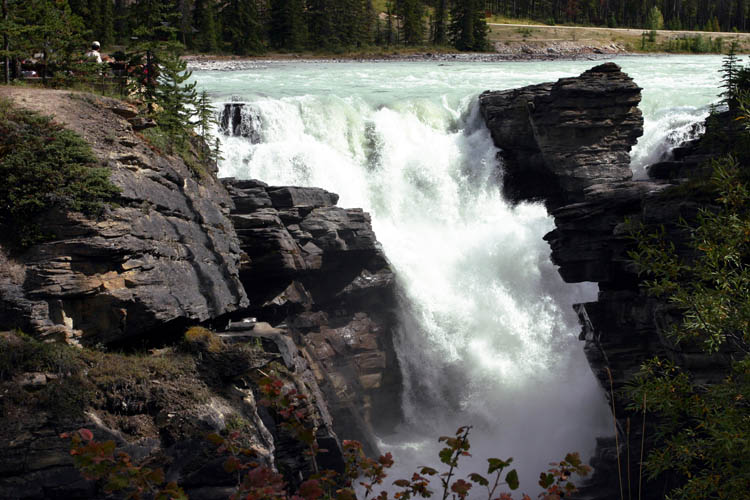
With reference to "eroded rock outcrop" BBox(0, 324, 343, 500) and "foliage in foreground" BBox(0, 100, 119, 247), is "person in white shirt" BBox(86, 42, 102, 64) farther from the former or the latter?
"eroded rock outcrop" BBox(0, 324, 343, 500)

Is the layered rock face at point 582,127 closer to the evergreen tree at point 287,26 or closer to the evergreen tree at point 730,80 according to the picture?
the evergreen tree at point 730,80

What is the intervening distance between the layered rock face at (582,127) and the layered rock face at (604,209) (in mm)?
43

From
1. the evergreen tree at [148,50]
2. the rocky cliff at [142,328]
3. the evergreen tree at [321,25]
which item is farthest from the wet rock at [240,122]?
the evergreen tree at [321,25]


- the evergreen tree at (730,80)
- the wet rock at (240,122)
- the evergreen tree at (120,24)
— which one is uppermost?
the evergreen tree at (120,24)

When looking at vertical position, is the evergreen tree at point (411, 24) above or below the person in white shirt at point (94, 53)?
above

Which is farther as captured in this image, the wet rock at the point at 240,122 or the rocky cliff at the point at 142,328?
the wet rock at the point at 240,122

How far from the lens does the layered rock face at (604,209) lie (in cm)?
1703

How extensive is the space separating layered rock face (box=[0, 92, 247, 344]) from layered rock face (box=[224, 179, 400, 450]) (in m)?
3.01

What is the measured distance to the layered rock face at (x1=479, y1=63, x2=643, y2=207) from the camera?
29266mm

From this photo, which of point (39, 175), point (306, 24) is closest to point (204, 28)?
point (306, 24)

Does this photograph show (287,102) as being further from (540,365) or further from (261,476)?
(261,476)

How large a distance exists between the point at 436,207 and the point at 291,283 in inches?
409

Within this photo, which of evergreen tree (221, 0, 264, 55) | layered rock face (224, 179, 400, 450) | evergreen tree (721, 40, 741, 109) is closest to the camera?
layered rock face (224, 179, 400, 450)

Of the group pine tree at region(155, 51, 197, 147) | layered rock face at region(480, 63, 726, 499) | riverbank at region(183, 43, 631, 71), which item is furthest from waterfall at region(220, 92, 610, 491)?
riverbank at region(183, 43, 631, 71)
